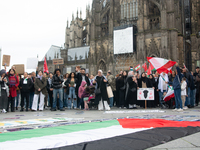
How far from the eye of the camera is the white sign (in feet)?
38.4

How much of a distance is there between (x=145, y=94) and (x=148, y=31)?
2370 centimetres

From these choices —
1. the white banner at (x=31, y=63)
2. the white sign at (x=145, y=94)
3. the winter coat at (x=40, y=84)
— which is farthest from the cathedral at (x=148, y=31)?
the winter coat at (x=40, y=84)

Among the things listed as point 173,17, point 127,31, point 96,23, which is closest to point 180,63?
point 173,17

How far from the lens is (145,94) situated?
11758mm

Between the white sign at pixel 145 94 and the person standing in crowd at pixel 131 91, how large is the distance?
0.36 meters

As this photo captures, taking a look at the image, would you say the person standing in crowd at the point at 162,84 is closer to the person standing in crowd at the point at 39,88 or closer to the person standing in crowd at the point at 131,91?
the person standing in crowd at the point at 131,91

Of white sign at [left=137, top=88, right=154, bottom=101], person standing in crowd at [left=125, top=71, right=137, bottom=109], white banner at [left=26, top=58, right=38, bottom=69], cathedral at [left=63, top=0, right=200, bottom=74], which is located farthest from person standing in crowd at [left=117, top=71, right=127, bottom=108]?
cathedral at [left=63, top=0, right=200, bottom=74]

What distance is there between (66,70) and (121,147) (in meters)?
47.8

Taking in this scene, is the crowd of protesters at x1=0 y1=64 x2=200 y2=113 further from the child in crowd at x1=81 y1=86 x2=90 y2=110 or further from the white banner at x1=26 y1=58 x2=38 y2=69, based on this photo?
the white banner at x1=26 y1=58 x2=38 y2=69

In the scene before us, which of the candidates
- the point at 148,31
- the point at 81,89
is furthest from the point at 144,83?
the point at 148,31

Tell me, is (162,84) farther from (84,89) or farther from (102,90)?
(84,89)

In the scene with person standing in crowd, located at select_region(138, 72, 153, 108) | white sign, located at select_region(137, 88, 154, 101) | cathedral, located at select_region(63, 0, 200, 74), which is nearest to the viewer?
white sign, located at select_region(137, 88, 154, 101)

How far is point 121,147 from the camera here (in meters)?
3.17

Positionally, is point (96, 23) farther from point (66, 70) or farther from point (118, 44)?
point (66, 70)
